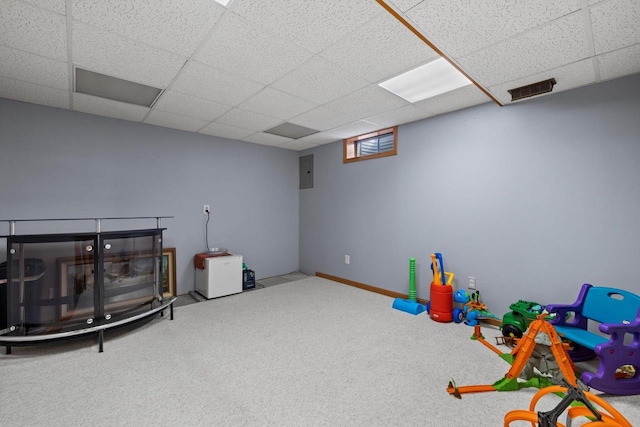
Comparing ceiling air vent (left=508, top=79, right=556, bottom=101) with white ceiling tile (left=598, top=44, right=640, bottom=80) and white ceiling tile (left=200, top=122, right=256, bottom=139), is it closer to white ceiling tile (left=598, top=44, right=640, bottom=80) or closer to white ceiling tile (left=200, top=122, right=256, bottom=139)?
white ceiling tile (left=598, top=44, right=640, bottom=80)

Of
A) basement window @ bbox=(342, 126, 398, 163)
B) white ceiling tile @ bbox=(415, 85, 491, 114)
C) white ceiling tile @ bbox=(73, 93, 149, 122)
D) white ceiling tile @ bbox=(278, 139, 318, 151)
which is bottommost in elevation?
basement window @ bbox=(342, 126, 398, 163)

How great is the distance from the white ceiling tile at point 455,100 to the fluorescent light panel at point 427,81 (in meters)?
0.09

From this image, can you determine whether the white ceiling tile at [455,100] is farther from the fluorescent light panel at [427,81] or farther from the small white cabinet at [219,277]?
the small white cabinet at [219,277]

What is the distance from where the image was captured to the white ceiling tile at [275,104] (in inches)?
112

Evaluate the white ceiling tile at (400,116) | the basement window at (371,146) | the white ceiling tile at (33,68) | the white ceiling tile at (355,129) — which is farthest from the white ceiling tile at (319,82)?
the white ceiling tile at (33,68)

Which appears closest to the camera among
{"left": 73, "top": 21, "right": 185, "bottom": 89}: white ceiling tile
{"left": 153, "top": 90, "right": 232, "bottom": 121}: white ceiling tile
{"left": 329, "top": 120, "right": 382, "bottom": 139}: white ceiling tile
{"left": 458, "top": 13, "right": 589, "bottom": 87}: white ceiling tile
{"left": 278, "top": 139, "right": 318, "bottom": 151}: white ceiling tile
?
{"left": 458, "top": 13, "right": 589, "bottom": 87}: white ceiling tile

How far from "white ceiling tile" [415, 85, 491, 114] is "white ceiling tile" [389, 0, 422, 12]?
143cm

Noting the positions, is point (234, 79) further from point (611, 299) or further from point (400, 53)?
point (611, 299)

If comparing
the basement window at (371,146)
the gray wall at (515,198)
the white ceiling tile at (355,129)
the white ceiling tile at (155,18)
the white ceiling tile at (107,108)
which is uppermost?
the white ceiling tile at (355,129)

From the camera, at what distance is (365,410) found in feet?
5.66

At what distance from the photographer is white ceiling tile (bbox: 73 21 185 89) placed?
1.91 meters

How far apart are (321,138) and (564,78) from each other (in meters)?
3.03

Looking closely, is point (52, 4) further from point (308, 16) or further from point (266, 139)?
point (266, 139)

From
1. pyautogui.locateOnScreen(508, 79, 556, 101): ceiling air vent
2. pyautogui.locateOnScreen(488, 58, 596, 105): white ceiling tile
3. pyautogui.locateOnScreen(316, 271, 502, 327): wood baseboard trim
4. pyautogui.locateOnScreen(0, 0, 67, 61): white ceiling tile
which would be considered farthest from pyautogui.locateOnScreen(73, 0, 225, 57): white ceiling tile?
pyautogui.locateOnScreen(316, 271, 502, 327): wood baseboard trim
